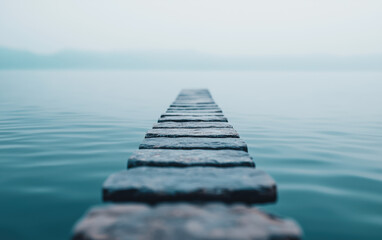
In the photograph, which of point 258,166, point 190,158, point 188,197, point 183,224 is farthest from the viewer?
point 258,166

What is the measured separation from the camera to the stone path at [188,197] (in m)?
1.33

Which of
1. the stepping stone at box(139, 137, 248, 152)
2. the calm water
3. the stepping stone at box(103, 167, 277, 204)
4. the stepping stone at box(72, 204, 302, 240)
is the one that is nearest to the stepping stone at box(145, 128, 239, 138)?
the stepping stone at box(139, 137, 248, 152)

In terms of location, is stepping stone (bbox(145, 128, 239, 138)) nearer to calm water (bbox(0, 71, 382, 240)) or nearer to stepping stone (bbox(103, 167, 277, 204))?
calm water (bbox(0, 71, 382, 240))

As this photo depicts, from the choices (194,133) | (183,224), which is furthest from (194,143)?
(183,224)

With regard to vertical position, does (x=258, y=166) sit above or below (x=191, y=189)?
below

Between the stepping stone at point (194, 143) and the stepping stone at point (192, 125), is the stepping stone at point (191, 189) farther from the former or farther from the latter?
the stepping stone at point (192, 125)

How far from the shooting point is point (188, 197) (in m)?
1.82

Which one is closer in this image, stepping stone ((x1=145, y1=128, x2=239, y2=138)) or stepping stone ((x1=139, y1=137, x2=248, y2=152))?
stepping stone ((x1=139, y1=137, x2=248, y2=152))

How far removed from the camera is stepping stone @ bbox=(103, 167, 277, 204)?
71.7 inches

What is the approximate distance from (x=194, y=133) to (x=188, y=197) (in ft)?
5.73

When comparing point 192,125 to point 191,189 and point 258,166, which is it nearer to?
point 258,166

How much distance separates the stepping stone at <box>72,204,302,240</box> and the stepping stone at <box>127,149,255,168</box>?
0.81 meters

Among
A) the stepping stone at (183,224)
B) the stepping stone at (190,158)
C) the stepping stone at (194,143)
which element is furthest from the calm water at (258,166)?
the stepping stone at (183,224)

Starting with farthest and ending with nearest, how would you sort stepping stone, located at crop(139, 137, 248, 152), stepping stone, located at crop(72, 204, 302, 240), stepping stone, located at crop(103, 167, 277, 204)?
stepping stone, located at crop(139, 137, 248, 152) → stepping stone, located at crop(103, 167, 277, 204) → stepping stone, located at crop(72, 204, 302, 240)
